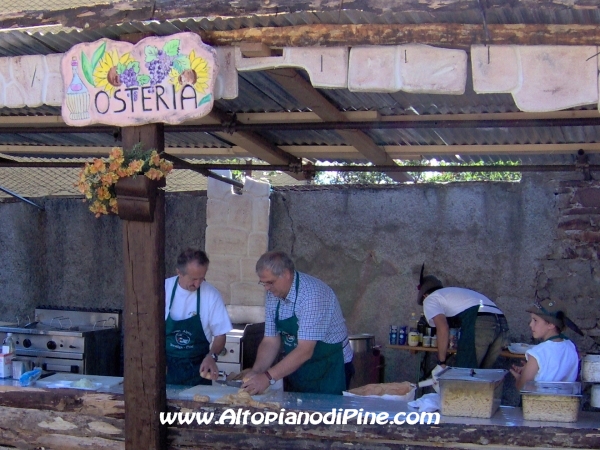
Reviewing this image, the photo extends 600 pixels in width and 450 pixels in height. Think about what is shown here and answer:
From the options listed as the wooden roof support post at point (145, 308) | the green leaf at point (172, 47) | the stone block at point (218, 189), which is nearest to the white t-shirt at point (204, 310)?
the wooden roof support post at point (145, 308)

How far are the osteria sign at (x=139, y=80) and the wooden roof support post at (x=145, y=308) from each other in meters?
0.15

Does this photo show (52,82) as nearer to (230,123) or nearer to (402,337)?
(230,123)

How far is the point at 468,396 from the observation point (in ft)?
13.8

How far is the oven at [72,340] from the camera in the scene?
7301 millimetres

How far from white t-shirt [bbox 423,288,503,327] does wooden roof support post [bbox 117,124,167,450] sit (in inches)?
119

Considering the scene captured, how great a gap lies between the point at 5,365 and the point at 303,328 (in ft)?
6.51

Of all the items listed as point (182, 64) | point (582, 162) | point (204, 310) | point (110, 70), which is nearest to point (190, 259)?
point (204, 310)

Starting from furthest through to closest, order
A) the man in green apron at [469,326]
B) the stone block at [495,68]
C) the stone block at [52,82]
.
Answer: the man in green apron at [469,326] < the stone block at [52,82] < the stone block at [495,68]

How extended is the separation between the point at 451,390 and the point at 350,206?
11.8 ft

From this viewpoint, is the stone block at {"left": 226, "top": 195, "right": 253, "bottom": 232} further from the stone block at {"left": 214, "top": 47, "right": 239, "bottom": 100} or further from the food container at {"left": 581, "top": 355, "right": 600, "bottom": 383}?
the food container at {"left": 581, "top": 355, "right": 600, "bottom": 383}

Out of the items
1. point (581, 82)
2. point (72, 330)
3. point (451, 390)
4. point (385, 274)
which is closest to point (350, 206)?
point (385, 274)

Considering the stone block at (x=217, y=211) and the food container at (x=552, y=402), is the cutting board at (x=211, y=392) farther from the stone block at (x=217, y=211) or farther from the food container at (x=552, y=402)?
the stone block at (x=217, y=211)

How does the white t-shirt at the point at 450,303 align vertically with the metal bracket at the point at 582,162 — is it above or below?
below

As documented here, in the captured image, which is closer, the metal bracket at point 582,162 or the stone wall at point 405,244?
the metal bracket at point 582,162
